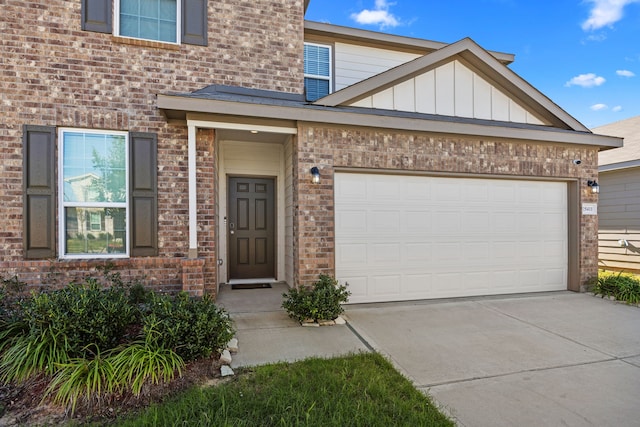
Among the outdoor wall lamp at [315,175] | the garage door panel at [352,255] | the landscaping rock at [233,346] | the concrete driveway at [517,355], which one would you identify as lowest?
the concrete driveway at [517,355]

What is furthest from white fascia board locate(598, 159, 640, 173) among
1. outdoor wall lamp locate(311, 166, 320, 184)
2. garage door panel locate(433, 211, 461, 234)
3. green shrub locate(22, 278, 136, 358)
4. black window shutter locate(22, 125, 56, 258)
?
black window shutter locate(22, 125, 56, 258)

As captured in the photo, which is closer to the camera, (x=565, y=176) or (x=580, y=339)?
(x=580, y=339)

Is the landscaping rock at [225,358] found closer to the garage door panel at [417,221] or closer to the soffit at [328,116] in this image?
the soffit at [328,116]

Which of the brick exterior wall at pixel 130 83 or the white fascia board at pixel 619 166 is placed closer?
the brick exterior wall at pixel 130 83

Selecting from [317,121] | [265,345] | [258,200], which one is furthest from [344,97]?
[265,345]

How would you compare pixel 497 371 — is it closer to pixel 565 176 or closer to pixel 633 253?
pixel 565 176

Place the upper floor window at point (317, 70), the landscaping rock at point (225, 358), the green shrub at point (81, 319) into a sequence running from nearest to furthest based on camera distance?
the green shrub at point (81, 319), the landscaping rock at point (225, 358), the upper floor window at point (317, 70)

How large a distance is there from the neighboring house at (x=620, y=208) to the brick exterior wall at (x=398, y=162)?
2.99 meters

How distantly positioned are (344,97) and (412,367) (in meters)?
4.07

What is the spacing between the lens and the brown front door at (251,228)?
23.3ft

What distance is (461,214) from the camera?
6.22 metres

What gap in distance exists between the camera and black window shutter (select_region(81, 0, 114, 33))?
509cm

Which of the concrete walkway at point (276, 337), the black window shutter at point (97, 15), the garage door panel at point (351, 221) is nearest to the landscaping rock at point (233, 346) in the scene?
the concrete walkway at point (276, 337)

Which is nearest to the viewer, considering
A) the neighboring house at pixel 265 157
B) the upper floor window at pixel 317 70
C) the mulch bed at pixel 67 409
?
the mulch bed at pixel 67 409
